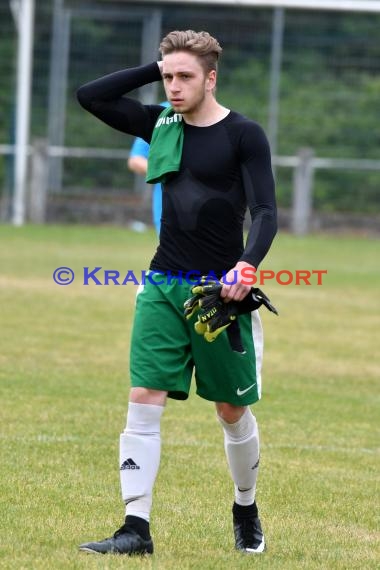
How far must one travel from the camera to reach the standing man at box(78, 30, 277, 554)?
16.1 feet

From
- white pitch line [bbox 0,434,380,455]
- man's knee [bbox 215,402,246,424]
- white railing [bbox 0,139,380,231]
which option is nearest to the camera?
man's knee [bbox 215,402,246,424]

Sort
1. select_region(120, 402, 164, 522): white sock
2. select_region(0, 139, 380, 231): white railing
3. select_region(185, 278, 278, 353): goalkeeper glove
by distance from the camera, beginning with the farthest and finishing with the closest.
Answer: select_region(0, 139, 380, 231): white railing, select_region(120, 402, 164, 522): white sock, select_region(185, 278, 278, 353): goalkeeper glove

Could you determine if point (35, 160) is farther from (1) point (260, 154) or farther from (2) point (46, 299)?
(1) point (260, 154)

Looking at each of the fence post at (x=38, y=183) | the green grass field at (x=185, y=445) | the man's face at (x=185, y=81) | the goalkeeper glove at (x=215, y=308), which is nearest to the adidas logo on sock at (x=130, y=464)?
the green grass field at (x=185, y=445)

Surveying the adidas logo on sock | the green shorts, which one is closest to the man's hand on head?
the green shorts

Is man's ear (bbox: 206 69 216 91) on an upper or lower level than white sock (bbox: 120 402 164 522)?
upper

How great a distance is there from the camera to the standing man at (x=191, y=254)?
4910mm

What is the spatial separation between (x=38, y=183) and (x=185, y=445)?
1883 centimetres

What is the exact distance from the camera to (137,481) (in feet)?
16.1

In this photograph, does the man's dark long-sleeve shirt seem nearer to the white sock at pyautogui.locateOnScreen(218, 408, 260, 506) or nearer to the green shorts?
the green shorts

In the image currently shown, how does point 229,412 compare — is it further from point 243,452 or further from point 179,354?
point 179,354

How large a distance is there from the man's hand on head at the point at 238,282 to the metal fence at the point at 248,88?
21310 millimetres

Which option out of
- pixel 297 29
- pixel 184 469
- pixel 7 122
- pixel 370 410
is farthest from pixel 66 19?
pixel 184 469

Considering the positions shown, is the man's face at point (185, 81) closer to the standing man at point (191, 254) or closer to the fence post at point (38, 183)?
the standing man at point (191, 254)
